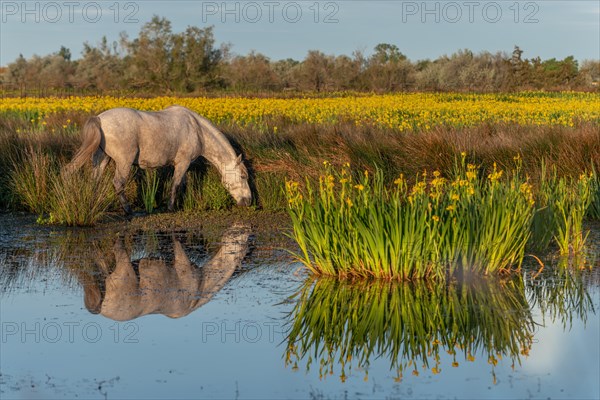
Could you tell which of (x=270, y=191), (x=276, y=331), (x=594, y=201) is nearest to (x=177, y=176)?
(x=270, y=191)

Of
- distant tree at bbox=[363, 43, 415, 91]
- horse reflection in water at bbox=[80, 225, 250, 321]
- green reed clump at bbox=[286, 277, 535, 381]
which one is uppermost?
distant tree at bbox=[363, 43, 415, 91]

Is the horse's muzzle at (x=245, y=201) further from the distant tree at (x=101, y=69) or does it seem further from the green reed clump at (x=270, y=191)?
the distant tree at (x=101, y=69)

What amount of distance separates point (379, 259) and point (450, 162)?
20.7 ft

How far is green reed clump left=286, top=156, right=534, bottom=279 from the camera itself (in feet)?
29.7

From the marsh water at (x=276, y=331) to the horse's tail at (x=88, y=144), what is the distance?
120 inches

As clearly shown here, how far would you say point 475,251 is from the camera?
30.9 ft

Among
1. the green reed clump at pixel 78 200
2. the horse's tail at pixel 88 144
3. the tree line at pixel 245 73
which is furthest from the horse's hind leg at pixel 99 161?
the tree line at pixel 245 73

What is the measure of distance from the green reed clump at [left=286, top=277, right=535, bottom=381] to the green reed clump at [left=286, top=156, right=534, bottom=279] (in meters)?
0.23

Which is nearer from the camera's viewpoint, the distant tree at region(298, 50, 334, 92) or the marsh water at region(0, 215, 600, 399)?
the marsh water at region(0, 215, 600, 399)

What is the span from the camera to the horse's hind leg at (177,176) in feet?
48.0

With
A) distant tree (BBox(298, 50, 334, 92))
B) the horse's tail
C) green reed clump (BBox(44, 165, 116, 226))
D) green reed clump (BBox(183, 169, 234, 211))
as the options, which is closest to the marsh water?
green reed clump (BBox(44, 165, 116, 226))

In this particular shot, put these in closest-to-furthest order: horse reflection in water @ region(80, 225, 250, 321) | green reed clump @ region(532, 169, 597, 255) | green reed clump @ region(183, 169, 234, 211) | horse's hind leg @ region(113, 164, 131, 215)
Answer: horse reflection in water @ region(80, 225, 250, 321), green reed clump @ region(532, 169, 597, 255), horse's hind leg @ region(113, 164, 131, 215), green reed clump @ region(183, 169, 234, 211)

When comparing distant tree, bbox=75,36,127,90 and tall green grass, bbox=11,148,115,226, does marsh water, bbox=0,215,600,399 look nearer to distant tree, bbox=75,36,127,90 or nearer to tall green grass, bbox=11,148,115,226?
tall green grass, bbox=11,148,115,226

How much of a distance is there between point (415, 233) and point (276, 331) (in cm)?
221
